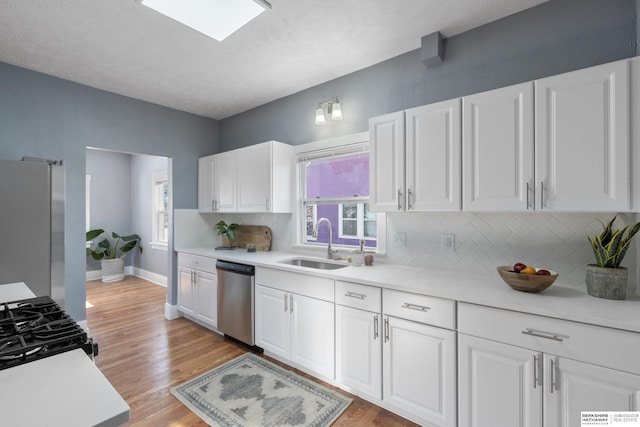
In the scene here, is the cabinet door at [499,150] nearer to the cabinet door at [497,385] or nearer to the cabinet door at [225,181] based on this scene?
the cabinet door at [497,385]

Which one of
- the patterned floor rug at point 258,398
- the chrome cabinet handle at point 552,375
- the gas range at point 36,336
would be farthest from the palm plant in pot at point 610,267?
the gas range at point 36,336

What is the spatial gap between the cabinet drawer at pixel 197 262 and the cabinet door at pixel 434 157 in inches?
Answer: 87.9

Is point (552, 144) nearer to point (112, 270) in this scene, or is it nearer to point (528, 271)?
point (528, 271)

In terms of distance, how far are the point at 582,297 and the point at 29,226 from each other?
3443mm

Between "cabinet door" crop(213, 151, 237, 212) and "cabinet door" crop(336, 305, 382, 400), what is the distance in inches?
82.5

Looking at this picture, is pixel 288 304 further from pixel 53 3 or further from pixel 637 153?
pixel 53 3

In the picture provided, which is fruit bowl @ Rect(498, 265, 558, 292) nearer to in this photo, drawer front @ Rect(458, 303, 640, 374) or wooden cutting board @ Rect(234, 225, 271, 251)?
drawer front @ Rect(458, 303, 640, 374)

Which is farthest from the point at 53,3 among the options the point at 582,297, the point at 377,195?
the point at 582,297

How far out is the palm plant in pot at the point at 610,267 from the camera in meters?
1.51

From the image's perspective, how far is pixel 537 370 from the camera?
4.77 ft

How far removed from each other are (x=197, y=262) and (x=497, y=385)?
3.06 m

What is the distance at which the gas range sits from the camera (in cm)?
86

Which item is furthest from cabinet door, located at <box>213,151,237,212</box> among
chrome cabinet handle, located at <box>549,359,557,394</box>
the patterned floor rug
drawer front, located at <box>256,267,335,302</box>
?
chrome cabinet handle, located at <box>549,359,557,394</box>

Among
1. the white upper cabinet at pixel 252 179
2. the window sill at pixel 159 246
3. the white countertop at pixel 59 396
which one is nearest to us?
the white countertop at pixel 59 396
